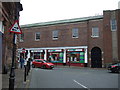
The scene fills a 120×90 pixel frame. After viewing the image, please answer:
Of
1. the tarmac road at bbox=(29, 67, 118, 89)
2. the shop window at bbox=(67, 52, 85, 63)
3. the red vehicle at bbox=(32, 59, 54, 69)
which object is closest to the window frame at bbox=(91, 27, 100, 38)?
the shop window at bbox=(67, 52, 85, 63)

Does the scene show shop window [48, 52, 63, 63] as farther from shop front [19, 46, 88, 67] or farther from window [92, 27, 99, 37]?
window [92, 27, 99, 37]

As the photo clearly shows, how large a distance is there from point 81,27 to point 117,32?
6.71 meters

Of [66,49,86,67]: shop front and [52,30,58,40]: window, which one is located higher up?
[52,30,58,40]: window

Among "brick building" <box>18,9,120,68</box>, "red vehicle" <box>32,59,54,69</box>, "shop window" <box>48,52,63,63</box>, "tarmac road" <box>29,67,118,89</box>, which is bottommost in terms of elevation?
"tarmac road" <box>29,67,118,89</box>

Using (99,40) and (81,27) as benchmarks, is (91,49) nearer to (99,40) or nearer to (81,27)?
(99,40)

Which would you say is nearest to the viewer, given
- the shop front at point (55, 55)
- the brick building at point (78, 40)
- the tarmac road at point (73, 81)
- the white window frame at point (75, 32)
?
the tarmac road at point (73, 81)

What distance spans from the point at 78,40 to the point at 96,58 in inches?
192

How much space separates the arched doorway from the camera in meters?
32.2

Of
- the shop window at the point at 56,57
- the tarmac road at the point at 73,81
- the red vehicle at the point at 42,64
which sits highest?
the shop window at the point at 56,57

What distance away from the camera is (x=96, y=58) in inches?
1280

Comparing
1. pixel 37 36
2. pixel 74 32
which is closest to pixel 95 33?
pixel 74 32

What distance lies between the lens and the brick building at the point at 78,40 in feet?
103

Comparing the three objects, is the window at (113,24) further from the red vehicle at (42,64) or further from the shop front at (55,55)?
the red vehicle at (42,64)

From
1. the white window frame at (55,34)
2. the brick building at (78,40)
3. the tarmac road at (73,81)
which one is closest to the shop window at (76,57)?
the brick building at (78,40)
